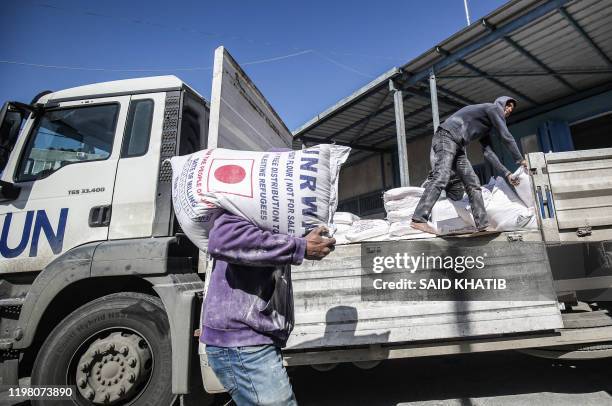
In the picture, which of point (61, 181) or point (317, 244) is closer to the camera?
point (317, 244)

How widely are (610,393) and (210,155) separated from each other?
3.68 meters

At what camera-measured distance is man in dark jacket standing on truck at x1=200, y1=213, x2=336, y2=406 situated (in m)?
1.24

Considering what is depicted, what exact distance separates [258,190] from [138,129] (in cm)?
218

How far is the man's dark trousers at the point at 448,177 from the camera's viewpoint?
9.90ft

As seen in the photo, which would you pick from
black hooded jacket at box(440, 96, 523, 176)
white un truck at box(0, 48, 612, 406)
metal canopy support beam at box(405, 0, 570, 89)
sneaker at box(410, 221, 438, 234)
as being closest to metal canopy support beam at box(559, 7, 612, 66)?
metal canopy support beam at box(405, 0, 570, 89)

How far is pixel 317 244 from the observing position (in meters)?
1.29

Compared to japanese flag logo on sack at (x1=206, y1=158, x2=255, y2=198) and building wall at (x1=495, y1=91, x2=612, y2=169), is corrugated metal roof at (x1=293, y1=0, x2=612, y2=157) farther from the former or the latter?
japanese flag logo on sack at (x1=206, y1=158, x2=255, y2=198)

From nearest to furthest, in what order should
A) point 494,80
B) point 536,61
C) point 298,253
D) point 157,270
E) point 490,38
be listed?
point 298,253 → point 157,270 → point 490,38 → point 536,61 → point 494,80

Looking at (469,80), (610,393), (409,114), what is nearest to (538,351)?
(610,393)

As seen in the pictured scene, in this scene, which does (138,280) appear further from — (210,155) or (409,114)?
(409,114)

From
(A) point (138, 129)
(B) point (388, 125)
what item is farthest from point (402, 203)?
(B) point (388, 125)

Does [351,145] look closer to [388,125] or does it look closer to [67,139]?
[388,125]

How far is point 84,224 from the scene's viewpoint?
2805mm

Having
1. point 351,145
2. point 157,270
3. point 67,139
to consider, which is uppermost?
point 351,145
